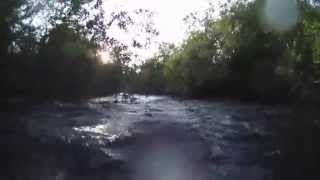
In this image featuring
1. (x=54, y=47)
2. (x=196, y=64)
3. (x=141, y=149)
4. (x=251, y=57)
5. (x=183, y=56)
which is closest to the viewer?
(x=141, y=149)

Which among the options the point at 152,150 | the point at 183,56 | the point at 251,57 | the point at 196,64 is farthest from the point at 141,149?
the point at 183,56

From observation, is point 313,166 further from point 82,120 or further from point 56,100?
point 56,100

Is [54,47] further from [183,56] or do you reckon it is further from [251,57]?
[183,56]

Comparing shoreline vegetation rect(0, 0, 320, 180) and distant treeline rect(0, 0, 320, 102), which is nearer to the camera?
shoreline vegetation rect(0, 0, 320, 180)

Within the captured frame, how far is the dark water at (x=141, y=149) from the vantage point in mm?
10055

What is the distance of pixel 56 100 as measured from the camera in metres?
23.2

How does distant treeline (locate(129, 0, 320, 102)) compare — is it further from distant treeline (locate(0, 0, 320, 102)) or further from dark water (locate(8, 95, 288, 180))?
dark water (locate(8, 95, 288, 180))

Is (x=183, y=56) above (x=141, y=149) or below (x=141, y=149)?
above

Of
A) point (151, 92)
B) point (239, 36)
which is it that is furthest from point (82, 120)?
point (151, 92)

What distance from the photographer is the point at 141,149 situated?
12.3 meters

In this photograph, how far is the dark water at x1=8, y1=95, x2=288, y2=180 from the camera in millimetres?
10055

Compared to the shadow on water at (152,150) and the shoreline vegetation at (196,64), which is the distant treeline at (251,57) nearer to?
the shoreline vegetation at (196,64)

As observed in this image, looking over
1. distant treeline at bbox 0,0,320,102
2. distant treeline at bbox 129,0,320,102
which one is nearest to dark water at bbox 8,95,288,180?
Answer: distant treeline at bbox 0,0,320,102

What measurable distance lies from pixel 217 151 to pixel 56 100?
12369mm
